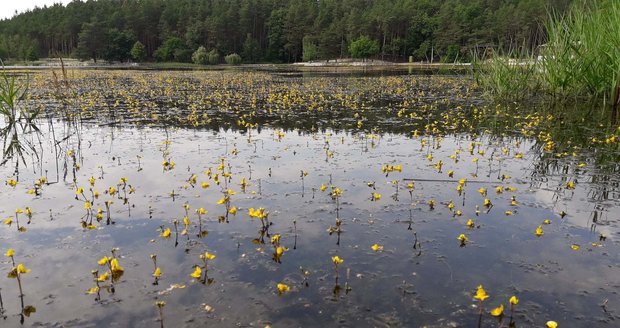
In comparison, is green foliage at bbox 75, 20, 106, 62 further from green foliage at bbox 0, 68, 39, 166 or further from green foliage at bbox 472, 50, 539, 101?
green foliage at bbox 472, 50, 539, 101

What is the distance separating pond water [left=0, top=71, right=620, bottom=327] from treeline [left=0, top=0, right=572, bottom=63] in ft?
285

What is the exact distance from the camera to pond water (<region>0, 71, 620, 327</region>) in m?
3.88

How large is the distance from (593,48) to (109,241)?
42.3ft

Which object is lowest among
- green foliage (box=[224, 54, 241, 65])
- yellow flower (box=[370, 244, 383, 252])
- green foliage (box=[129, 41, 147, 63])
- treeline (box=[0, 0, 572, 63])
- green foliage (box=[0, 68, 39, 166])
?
yellow flower (box=[370, 244, 383, 252])

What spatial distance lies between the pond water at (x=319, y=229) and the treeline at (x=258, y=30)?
285 feet

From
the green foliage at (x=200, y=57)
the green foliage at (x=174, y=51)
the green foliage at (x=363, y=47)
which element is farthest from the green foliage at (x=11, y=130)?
the green foliage at (x=174, y=51)

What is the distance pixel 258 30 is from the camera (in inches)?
4670

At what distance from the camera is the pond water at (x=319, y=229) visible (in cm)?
388

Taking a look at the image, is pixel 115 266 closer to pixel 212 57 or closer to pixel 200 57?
pixel 212 57

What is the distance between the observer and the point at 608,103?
1436 centimetres

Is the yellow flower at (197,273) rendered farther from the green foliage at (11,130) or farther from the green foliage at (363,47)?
the green foliage at (363,47)

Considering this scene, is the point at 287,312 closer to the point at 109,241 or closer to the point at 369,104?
the point at 109,241

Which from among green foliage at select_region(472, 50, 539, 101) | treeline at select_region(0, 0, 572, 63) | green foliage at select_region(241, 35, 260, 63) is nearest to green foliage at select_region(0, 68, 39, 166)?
green foliage at select_region(472, 50, 539, 101)

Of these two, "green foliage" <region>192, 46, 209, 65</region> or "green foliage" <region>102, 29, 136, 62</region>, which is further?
"green foliage" <region>102, 29, 136, 62</region>
